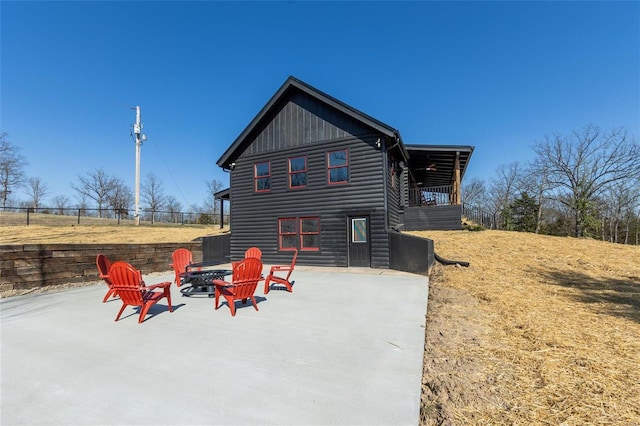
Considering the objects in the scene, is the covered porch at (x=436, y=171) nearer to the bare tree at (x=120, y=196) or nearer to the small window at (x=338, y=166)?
the small window at (x=338, y=166)

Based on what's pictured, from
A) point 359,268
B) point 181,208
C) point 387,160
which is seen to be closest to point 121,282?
point 359,268

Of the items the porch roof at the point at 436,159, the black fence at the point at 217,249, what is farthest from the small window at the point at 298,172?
the porch roof at the point at 436,159

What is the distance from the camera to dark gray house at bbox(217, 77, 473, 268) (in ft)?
35.9

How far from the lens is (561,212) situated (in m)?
32.2

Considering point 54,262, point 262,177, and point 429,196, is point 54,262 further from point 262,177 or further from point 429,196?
point 429,196

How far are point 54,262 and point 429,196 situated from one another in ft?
80.7

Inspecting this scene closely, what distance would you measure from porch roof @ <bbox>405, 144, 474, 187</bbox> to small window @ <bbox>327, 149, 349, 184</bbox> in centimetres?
483

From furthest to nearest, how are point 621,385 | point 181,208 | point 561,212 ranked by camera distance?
point 181,208
point 561,212
point 621,385

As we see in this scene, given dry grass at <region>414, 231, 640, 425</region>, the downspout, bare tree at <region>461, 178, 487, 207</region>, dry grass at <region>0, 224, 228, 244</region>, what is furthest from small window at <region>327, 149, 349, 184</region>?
bare tree at <region>461, 178, 487, 207</region>

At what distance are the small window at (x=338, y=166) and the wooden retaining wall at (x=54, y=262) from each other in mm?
7128

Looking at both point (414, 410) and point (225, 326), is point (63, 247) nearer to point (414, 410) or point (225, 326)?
A: point (225, 326)

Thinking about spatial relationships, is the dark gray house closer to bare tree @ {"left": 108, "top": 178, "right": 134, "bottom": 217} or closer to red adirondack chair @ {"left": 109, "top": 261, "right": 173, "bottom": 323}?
red adirondack chair @ {"left": 109, "top": 261, "right": 173, "bottom": 323}

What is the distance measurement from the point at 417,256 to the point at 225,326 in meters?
7.00

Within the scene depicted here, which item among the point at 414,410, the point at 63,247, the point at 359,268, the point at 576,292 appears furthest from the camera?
the point at 359,268
